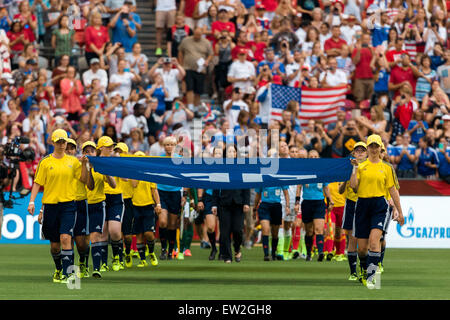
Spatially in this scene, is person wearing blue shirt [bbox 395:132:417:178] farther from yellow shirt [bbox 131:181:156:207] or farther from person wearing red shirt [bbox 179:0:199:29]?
yellow shirt [bbox 131:181:156:207]

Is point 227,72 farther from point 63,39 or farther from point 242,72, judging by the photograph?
point 63,39

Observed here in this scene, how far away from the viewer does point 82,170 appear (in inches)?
623

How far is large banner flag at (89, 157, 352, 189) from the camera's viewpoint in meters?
17.3

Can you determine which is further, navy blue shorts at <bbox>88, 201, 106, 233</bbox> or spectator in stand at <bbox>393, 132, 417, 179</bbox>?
spectator in stand at <bbox>393, 132, 417, 179</bbox>

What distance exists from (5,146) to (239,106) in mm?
7596

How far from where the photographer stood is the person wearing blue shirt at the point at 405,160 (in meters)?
27.4

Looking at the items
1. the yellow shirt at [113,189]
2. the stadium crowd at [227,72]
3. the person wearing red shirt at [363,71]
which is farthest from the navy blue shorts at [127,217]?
the person wearing red shirt at [363,71]

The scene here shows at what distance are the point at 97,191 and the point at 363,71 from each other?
1381cm

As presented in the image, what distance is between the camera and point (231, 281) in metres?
16.6

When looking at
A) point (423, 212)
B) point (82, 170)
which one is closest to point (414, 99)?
point (423, 212)

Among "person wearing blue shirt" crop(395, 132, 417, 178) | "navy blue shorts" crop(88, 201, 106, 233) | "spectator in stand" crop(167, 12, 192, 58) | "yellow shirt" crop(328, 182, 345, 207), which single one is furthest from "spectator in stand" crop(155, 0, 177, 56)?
"navy blue shorts" crop(88, 201, 106, 233)

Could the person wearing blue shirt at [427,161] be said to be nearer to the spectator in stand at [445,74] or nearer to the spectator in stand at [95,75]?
the spectator in stand at [445,74]

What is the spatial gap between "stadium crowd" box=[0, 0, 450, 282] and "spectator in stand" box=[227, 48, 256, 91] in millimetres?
31
